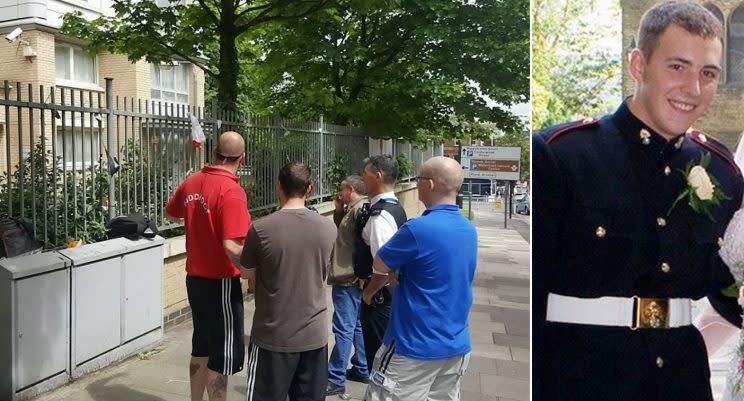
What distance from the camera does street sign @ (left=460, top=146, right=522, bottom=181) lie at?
4.99 metres

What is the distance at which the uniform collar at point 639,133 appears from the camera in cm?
127

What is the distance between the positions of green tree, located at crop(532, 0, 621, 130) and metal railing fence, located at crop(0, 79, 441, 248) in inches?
102

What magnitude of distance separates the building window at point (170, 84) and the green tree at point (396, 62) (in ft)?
23.5

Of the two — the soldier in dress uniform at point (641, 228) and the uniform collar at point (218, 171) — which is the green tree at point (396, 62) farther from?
the soldier in dress uniform at point (641, 228)

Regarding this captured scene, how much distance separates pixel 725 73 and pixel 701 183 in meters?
0.21

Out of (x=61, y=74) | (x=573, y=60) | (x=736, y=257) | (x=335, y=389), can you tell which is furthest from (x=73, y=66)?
(x=736, y=257)

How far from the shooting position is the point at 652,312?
4.17ft

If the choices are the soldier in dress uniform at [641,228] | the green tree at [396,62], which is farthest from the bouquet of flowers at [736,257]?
the green tree at [396,62]

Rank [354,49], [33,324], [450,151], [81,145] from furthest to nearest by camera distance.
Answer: [450,151] < [354,49] < [81,145] < [33,324]

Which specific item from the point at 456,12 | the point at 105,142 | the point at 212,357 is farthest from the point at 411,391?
the point at 456,12

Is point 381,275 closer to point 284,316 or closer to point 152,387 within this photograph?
point 284,316

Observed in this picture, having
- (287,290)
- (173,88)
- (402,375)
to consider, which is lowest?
(402,375)

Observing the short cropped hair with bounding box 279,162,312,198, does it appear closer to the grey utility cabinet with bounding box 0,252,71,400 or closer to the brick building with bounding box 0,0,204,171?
the grey utility cabinet with bounding box 0,252,71,400

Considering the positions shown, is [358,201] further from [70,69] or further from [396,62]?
[70,69]
